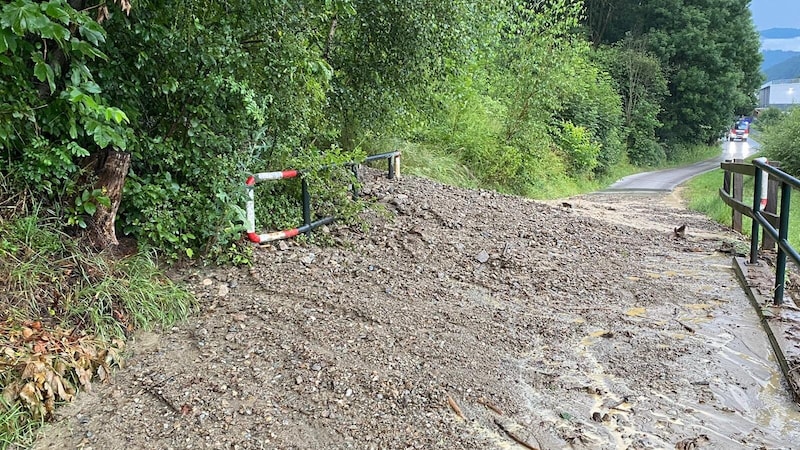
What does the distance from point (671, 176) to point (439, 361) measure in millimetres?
24716

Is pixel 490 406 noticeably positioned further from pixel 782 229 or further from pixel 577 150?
pixel 577 150

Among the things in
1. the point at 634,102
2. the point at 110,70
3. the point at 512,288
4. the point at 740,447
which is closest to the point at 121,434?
the point at 110,70

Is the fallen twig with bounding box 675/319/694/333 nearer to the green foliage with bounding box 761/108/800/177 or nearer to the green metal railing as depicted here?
the green metal railing

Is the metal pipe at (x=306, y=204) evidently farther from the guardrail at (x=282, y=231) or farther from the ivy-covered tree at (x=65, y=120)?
the ivy-covered tree at (x=65, y=120)

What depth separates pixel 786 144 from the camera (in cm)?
1973

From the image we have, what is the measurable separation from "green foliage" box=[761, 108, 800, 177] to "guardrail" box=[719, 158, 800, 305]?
528 inches

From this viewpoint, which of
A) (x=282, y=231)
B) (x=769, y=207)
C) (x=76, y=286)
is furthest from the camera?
(x=769, y=207)

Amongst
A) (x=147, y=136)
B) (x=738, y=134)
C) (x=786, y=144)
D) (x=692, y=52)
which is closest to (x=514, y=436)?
(x=147, y=136)

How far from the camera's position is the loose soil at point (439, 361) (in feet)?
9.09

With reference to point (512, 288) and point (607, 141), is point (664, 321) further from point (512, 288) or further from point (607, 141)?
point (607, 141)

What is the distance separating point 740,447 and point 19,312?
3651mm

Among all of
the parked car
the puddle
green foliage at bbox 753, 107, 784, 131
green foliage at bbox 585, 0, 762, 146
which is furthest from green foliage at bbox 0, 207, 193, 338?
the parked car

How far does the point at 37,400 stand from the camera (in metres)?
2.65

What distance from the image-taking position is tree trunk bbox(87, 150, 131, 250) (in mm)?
3795
